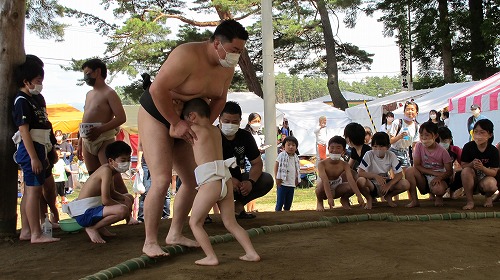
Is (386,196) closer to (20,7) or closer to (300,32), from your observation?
(20,7)

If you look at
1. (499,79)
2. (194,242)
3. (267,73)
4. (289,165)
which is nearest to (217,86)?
(194,242)

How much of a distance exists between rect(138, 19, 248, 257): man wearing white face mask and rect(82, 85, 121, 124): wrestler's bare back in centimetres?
93

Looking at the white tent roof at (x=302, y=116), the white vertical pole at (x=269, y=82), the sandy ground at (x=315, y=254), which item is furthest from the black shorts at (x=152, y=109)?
the white tent roof at (x=302, y=116)

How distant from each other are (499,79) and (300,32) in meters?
7.29

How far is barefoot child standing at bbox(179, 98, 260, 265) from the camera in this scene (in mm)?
2629

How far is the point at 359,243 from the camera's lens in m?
3.09

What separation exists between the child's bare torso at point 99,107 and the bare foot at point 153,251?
1380mm

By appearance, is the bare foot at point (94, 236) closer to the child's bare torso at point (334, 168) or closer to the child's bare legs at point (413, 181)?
the child's bare torso at point (334, 168)

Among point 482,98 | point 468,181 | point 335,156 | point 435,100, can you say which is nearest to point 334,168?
point 335,156

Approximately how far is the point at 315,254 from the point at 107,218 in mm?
1302

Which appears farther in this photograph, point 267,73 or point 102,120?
point 267,73

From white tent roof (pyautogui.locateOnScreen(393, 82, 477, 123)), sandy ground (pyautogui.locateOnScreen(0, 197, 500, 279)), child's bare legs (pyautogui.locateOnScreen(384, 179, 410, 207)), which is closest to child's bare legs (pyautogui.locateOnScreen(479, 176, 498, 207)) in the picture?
child's bare legs (pyautogui.locateOnScreen(384, 179, 410, 207))

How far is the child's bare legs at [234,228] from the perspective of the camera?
2.61 m

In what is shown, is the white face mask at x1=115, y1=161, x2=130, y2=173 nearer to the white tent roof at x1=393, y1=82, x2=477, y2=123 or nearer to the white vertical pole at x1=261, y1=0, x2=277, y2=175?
the white vertical pole at x1=261, y1=0, x2=277, y2=175
